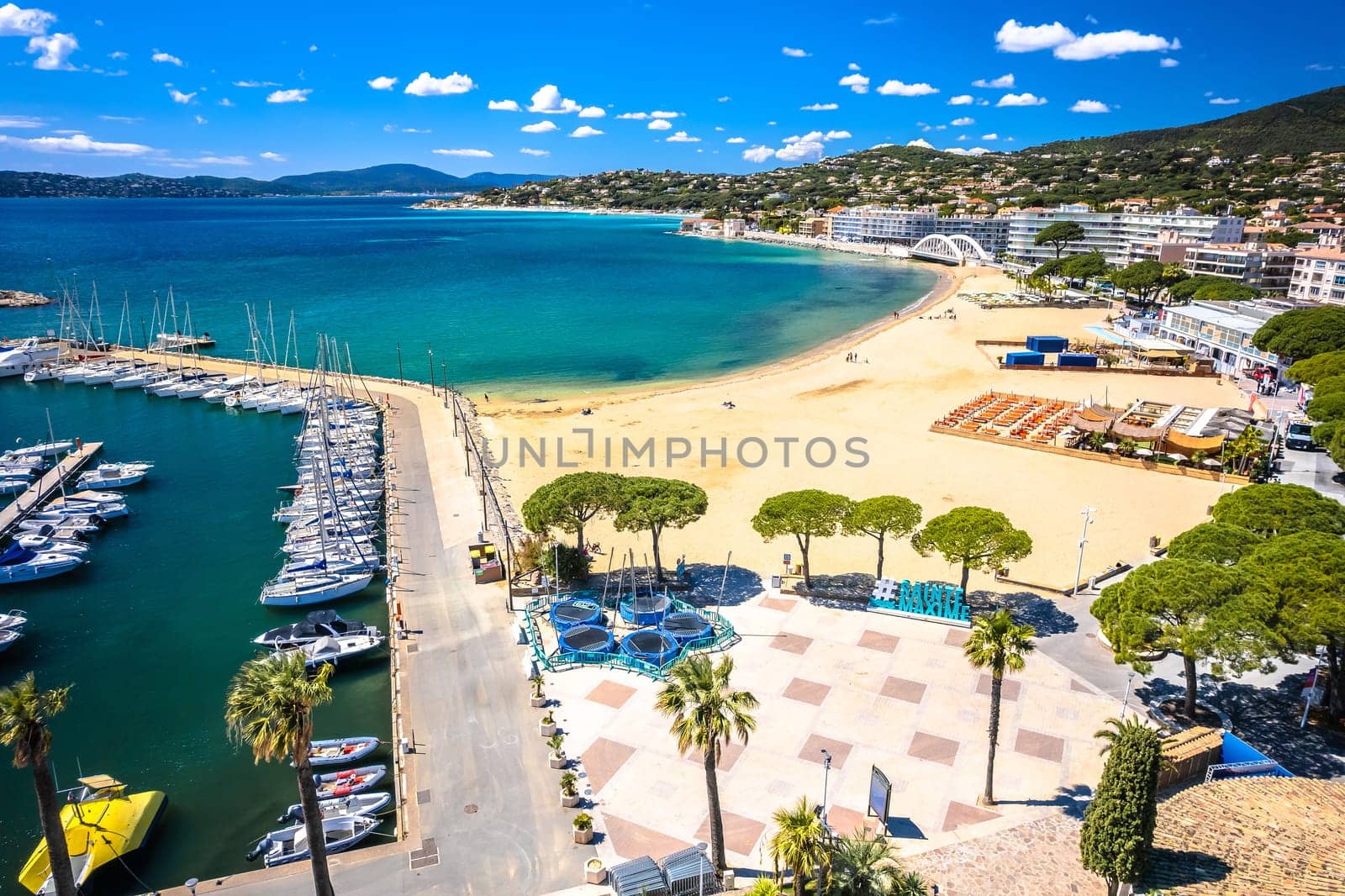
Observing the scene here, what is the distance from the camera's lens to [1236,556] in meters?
24.9

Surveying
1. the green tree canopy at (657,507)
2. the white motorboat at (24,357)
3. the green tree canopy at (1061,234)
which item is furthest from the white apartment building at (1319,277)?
the white motorboat at (24,357)

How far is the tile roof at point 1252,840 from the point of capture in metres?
14.7

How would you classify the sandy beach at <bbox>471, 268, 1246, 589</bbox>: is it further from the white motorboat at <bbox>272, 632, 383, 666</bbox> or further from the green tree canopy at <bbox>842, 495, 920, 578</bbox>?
the white motorboat at <bbox>272, 632, 383, 666</bbox>

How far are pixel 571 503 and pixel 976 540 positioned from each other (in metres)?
15.5

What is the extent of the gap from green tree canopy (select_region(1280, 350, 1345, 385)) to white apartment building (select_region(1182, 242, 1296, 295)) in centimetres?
4367

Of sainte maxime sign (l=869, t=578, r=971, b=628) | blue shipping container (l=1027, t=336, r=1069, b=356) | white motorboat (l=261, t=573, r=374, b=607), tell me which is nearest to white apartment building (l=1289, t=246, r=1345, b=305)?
blue shipping container (l=1027, t=336, r=1069, b=356)

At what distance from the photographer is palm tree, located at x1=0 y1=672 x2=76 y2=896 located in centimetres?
1404

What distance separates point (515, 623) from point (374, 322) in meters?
80.8

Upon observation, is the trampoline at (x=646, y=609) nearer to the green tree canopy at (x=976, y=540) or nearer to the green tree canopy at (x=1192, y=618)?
the green tree canopy at (x=976, y=540)

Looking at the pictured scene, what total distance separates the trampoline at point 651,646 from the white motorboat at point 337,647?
9919 mm

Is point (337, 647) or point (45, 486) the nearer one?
point (337, 647)

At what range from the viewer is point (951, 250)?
562ft

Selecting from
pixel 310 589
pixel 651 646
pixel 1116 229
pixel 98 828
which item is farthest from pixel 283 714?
pixel 1116 229

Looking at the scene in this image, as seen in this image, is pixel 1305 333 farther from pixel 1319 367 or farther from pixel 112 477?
pixel 112 477
